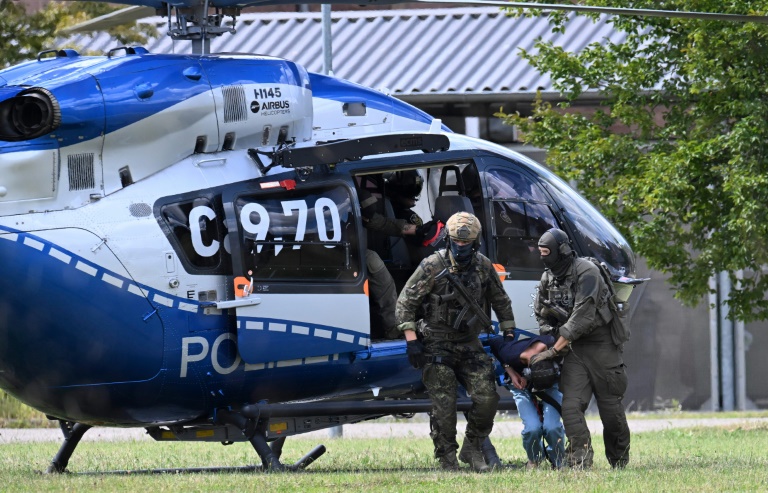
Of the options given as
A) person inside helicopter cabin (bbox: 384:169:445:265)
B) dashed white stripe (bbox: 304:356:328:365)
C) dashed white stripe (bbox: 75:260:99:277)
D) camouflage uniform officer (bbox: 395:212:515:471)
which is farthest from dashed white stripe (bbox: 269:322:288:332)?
person inside helicopter cabin (bbox: 384:169:445:265)

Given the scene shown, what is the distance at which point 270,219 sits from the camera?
384 inches

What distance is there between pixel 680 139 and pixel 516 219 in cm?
476

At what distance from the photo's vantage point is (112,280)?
9.06m

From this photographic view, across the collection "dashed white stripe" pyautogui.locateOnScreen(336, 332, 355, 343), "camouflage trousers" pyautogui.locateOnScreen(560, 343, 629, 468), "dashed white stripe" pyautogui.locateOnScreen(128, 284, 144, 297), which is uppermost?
"dashed white stripe" pyautogui.locateOnScreen(128, 284, 144, 297)

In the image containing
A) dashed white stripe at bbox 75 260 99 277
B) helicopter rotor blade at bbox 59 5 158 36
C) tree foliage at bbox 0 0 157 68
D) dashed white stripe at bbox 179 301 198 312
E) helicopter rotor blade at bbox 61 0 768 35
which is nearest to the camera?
helicopter rotor blade at bbox 61 0 768 35

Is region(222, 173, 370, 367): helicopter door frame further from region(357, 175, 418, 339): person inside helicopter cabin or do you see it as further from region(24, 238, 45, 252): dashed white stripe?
region(24, 238, 45, 252): dashed white stripe

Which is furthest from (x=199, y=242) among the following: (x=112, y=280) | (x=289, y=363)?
(x=289, y=363)

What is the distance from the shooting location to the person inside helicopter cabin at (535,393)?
10.0 metres

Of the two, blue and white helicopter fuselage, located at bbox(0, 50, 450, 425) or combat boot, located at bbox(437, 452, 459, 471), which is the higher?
blue and white helicopter fuselage, located at bbox(0, 50, 450, 425)

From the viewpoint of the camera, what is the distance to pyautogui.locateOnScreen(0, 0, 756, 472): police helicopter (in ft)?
29.5

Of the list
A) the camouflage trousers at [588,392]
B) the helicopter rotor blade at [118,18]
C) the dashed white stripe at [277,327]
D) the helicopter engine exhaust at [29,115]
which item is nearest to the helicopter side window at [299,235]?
the dashed white stripe at [277,327]

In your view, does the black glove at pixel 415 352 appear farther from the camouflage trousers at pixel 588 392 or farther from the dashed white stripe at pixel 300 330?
the camouflage trousers at pixel 588 392

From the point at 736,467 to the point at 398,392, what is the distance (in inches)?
110

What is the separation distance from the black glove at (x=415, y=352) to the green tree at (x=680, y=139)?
532cm
